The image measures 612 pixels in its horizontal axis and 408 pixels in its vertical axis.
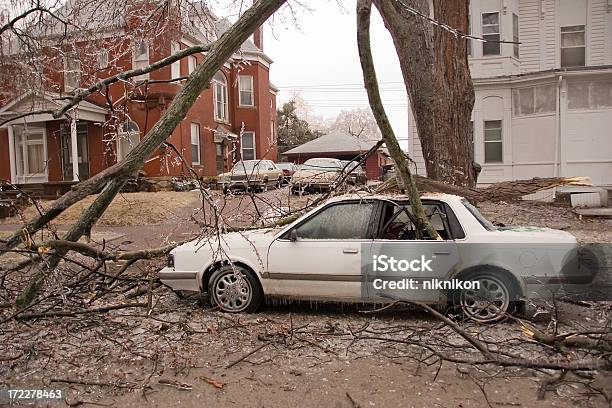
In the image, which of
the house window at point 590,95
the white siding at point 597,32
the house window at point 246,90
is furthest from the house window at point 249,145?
the white siding at point 597,32

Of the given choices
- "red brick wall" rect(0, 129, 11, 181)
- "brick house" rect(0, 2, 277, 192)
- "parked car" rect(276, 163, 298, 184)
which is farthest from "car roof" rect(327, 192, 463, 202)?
"red brick wall" rect(0, 129, 11, 181)

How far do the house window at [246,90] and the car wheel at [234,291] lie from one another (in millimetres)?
25414

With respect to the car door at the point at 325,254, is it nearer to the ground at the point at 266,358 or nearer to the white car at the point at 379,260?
the white car at the point at 379,260

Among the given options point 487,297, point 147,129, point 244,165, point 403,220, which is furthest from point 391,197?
point 147,129

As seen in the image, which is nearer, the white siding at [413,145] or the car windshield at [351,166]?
the car windshield at [351,166]

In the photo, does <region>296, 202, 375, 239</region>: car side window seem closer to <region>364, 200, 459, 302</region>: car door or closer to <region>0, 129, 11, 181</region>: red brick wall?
<region>364, 200, 459, 302</region>: car door

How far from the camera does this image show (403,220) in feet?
18.2

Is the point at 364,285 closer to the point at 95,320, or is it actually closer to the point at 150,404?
the point at 150,404

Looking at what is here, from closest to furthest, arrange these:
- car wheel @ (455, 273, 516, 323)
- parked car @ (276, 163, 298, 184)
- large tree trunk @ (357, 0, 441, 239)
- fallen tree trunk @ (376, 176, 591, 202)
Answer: large tree trunk @ (357, 0, 441, 239)
car wheel @ (455, 273, 516, 323)
fallen tree trunk @ (376, 176, 591, 202)
parked car @ (276, 163, 298, 184)

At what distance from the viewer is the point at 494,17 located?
18.3 meters

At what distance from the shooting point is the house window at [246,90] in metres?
30.2

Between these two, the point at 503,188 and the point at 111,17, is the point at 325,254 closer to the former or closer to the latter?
the point at 503,188

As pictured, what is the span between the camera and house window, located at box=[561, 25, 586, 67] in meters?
18.1

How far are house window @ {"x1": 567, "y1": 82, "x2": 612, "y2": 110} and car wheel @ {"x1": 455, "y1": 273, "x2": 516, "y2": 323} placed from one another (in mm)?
14483
